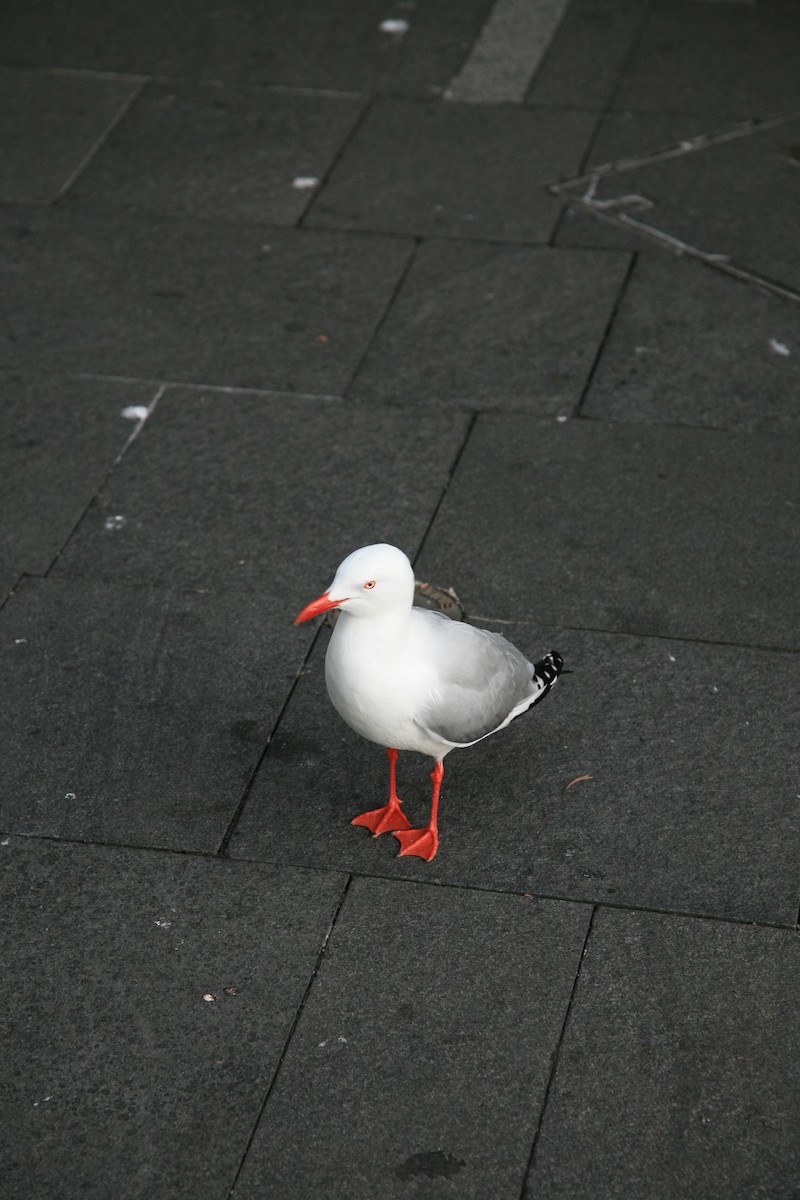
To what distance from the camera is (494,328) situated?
23.3ft

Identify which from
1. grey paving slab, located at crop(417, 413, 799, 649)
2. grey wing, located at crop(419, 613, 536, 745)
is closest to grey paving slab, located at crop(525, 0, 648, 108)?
grey paving slab, located at crop(417, 413, 799, 649)

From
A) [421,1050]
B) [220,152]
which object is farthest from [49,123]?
[421,1050]

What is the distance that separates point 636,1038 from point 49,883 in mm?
1946

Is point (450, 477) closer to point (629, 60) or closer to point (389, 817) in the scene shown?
point (389, 817)

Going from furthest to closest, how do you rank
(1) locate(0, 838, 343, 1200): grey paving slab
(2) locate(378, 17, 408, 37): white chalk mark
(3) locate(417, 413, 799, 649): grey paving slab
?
1. (2) locate(378, 17, 408, 37): white chalk mark
2. (3) locate(417, 413, 799, 649): grey paving slab
3. (1) locate(0, 838, 343, 1200): grey paving slab

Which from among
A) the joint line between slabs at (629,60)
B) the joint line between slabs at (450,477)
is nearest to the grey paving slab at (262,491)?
the joint line between slabs at (450,477)

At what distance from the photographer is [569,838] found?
182 inches

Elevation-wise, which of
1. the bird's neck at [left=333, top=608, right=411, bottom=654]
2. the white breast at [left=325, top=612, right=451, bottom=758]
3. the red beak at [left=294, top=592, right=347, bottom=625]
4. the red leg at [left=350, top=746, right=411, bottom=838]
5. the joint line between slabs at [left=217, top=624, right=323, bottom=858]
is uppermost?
the red beak at [left=294, top=592, right=347, bottom=625]

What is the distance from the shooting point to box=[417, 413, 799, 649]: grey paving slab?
5.51 metres

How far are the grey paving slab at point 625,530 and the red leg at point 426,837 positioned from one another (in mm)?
1062

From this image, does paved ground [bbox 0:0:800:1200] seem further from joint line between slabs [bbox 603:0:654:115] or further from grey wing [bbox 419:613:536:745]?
grey wing [bbox 419:613:536:745]

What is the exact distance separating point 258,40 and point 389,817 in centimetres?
699

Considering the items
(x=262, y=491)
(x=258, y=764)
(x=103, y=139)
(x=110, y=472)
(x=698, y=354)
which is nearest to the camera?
(x=258, y=764)

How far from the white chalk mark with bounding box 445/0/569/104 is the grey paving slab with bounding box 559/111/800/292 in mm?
887
